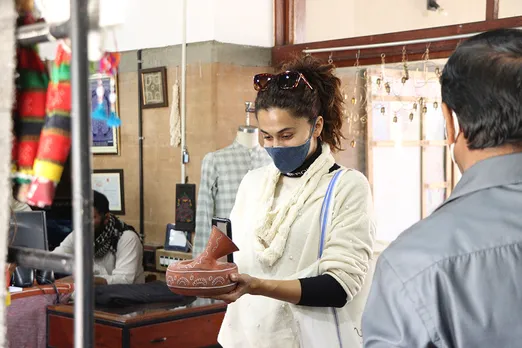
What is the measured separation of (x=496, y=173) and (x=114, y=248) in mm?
3753

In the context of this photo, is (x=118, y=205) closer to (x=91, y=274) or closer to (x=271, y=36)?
(x=271, y=36)

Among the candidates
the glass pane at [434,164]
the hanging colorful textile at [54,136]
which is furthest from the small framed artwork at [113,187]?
the hanging colorful textile at [54,136]

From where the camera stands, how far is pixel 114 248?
15.3 ft

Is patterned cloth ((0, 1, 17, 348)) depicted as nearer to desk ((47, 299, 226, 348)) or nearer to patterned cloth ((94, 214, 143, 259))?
desk ((47, 299, 226, 348))

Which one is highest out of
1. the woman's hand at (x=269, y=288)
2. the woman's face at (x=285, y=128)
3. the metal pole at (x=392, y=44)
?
the metal pole at (x=392, y=44)

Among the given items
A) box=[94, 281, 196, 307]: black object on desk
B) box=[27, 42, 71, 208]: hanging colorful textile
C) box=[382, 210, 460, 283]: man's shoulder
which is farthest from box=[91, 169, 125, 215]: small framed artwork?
box=[382, 210, 460, 283]: man's shoulder

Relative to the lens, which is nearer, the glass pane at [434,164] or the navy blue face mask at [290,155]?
the navy blue face mask at [290,155]

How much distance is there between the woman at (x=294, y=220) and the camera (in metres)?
2.04

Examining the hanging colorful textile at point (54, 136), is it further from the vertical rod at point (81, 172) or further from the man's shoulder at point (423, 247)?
the man's shoulder at point (423, 247)

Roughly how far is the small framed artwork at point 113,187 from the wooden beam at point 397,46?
4.66 ft

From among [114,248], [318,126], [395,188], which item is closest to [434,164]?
[395,188]

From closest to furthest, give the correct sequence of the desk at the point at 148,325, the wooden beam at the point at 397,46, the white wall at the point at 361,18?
the desk at the point at 148,325 < the wooden beam at the point at 397,46 < the white wall at the point at 361,18

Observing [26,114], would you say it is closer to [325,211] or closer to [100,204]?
[325,211]

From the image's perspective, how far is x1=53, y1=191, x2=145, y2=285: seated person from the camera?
4.60 metres
